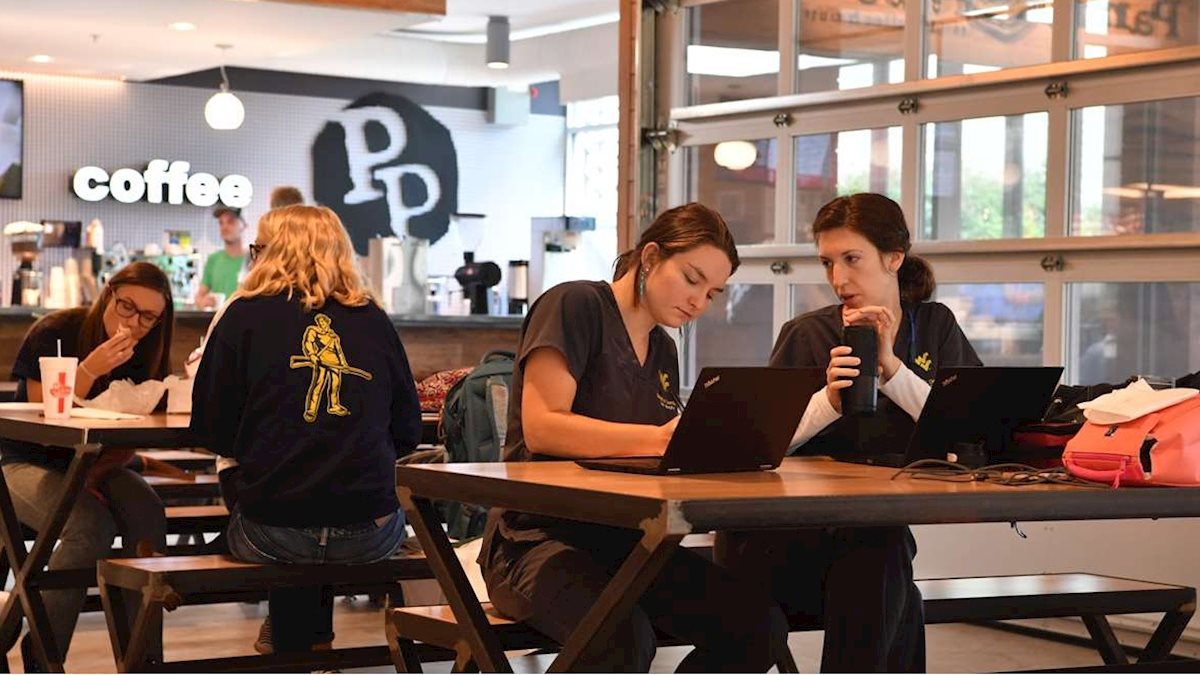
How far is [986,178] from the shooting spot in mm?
5066

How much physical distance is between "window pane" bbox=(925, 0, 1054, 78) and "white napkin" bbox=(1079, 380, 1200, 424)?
257cm

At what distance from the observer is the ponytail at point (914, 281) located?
3.27m

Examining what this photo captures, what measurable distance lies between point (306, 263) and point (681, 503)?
1707mm

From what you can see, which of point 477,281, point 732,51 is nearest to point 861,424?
point 732,51

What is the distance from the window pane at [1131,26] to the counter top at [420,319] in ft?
11.7

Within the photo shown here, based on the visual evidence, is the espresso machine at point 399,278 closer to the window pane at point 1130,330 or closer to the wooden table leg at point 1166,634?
the window pane at point 1130,330

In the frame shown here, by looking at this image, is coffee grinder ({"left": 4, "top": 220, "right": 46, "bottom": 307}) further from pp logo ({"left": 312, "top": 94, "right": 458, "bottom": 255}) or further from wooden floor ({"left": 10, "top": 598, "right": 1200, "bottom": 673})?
pp logo ({"left": 312, "top": 94, "right": 458, "bottom": 255})

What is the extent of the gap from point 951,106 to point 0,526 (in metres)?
3.05

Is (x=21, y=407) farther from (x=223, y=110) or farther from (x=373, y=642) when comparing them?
(x=223, y=110)

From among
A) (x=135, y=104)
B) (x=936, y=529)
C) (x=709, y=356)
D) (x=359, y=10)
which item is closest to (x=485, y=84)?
(x=135, y=104)

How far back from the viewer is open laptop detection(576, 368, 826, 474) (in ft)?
7.74

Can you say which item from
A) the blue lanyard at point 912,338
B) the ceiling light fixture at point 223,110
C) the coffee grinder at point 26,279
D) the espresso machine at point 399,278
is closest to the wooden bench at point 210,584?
the blue lanyard at point 912,338

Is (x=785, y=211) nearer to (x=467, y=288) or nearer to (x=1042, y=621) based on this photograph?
(x=1042, y=621)

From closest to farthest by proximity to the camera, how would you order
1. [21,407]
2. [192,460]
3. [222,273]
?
[21,407], [192,460], [222,273]
